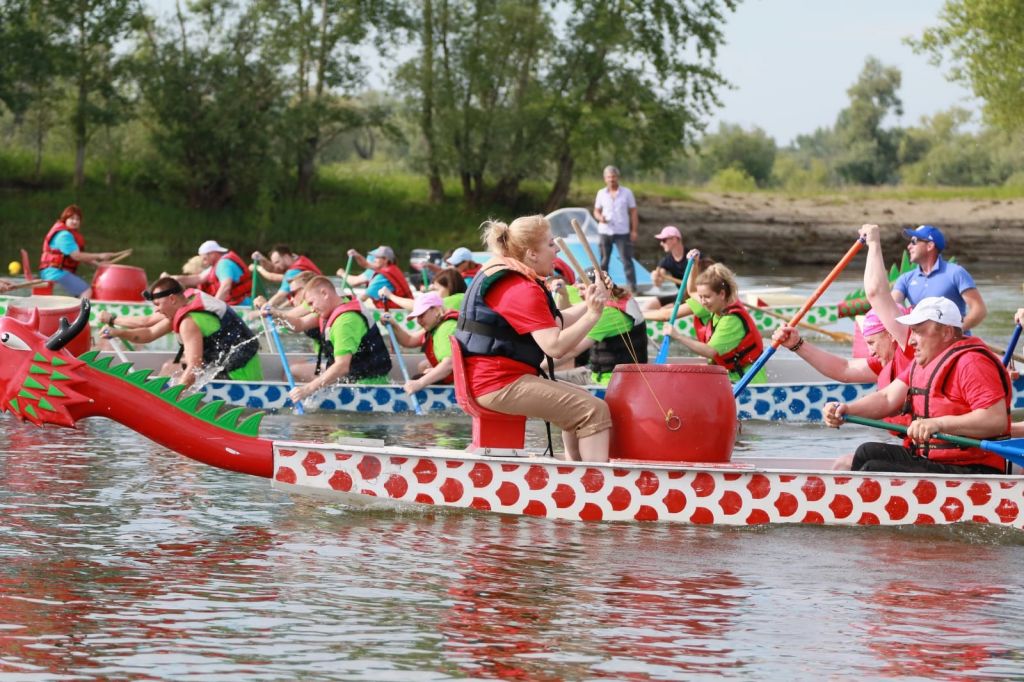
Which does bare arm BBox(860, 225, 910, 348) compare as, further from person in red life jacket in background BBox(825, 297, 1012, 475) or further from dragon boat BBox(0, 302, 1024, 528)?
dragon boat BBox(0, 302, 1024, 528)

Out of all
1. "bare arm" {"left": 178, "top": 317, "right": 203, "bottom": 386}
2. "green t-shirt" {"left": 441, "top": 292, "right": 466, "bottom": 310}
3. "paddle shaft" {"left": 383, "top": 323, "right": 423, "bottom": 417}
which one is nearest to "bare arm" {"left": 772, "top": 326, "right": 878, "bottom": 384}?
"paddle shaft" {"left": 383, "top": 323, "right": 423, "bottom": 417}

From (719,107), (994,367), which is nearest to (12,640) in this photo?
(994,367)

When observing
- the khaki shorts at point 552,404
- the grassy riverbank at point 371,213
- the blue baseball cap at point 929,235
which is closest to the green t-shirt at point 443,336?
the blue baseball cap at point 929,235

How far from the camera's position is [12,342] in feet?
25.6

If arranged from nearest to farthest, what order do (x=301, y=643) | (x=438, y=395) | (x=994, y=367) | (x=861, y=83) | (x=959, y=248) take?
(x=301, y=643) → (x=994, y=367) → (x=438, y=395) → (x=959, y=248) → (x=861, y=83)

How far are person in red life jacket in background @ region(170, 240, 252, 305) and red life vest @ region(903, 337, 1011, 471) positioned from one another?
10.5m

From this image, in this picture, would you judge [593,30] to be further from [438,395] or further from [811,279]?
[438,395]

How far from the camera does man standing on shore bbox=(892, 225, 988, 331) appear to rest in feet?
39.5

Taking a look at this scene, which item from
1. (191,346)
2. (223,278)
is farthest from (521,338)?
(223,278)

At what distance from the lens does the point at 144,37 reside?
41.5 metres

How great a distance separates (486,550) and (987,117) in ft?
134

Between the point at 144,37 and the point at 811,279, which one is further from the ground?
the point at 144,37

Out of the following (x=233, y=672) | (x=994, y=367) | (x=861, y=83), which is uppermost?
(x=861, y=83)

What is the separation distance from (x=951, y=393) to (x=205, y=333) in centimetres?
617
